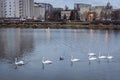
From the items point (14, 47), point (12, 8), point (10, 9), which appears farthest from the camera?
point (12, 8)

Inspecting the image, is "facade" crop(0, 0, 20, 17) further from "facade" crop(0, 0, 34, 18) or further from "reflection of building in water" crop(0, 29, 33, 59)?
"reflection of building in water" crop(0, 29, 33, 59)

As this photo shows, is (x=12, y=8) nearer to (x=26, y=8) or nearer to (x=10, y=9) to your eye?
(x=10, y=9)

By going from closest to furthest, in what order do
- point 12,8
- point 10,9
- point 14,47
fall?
point 14,47 → point 10,9 → point 12,8

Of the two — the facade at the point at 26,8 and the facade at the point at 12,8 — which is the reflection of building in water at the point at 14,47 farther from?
the facade at the point at 26,8

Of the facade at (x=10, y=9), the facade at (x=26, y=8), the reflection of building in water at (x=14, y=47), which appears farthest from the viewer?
the facade at (x=26, y=8)

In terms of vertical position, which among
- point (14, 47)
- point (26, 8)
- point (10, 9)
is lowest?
point (14, 47)

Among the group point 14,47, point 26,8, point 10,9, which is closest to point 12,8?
point 10,9

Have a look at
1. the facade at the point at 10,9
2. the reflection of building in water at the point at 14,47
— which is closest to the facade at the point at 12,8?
the facade at the point at 10,9

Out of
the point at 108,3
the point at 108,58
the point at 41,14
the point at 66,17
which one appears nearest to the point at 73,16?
the point at 66,17

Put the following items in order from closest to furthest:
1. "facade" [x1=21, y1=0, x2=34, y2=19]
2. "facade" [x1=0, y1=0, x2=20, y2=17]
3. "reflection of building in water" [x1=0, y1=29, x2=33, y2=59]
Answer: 1. "reflection of building in water" [x1=0, y1=29, x2=33, y2=59]
2. "facade" [x1=0, y1=0, x2=20, y2=17]
3. "facade" [x1=21, y1=0, x2=34, y2=19]

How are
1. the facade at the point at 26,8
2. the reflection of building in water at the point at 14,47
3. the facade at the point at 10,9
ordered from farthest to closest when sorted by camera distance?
the facade at the point at 26,8 < the facade at the point at 10,9 < the reflection of building in water at the point at 14,47

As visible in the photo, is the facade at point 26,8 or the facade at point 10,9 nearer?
the facade at point 10,9

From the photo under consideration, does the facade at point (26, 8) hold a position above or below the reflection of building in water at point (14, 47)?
above

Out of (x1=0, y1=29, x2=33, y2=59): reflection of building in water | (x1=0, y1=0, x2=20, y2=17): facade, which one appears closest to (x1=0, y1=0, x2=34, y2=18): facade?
(x1=0, y1=0, x2=20, y2=17): facade
